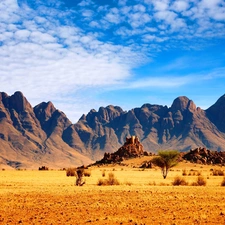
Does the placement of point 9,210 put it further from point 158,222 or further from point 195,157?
point 195,157

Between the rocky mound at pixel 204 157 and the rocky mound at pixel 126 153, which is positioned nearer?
the rocky mound at pixel 204 157

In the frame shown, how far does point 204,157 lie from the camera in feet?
310

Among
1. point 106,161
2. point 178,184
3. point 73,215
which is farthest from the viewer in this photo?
point 106,161

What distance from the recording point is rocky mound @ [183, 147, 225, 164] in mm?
91287

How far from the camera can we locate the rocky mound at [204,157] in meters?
91.3

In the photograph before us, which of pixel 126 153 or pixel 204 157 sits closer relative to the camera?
pixel 204 157

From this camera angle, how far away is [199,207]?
16781 millimetres

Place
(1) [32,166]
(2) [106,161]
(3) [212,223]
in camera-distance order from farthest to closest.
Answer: (1) [32,166] < (2) [106,161] < (3) [212,223]

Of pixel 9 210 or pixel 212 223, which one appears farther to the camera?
pixel 9 210

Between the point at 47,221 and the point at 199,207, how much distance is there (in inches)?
296

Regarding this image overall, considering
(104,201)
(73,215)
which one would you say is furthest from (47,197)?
(73,215)

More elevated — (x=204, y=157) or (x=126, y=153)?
(x=126, y=153)

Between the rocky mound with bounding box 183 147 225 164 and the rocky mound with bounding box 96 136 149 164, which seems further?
the rocky mound with bounding box 96 136 149 164

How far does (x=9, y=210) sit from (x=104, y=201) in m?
5.29
